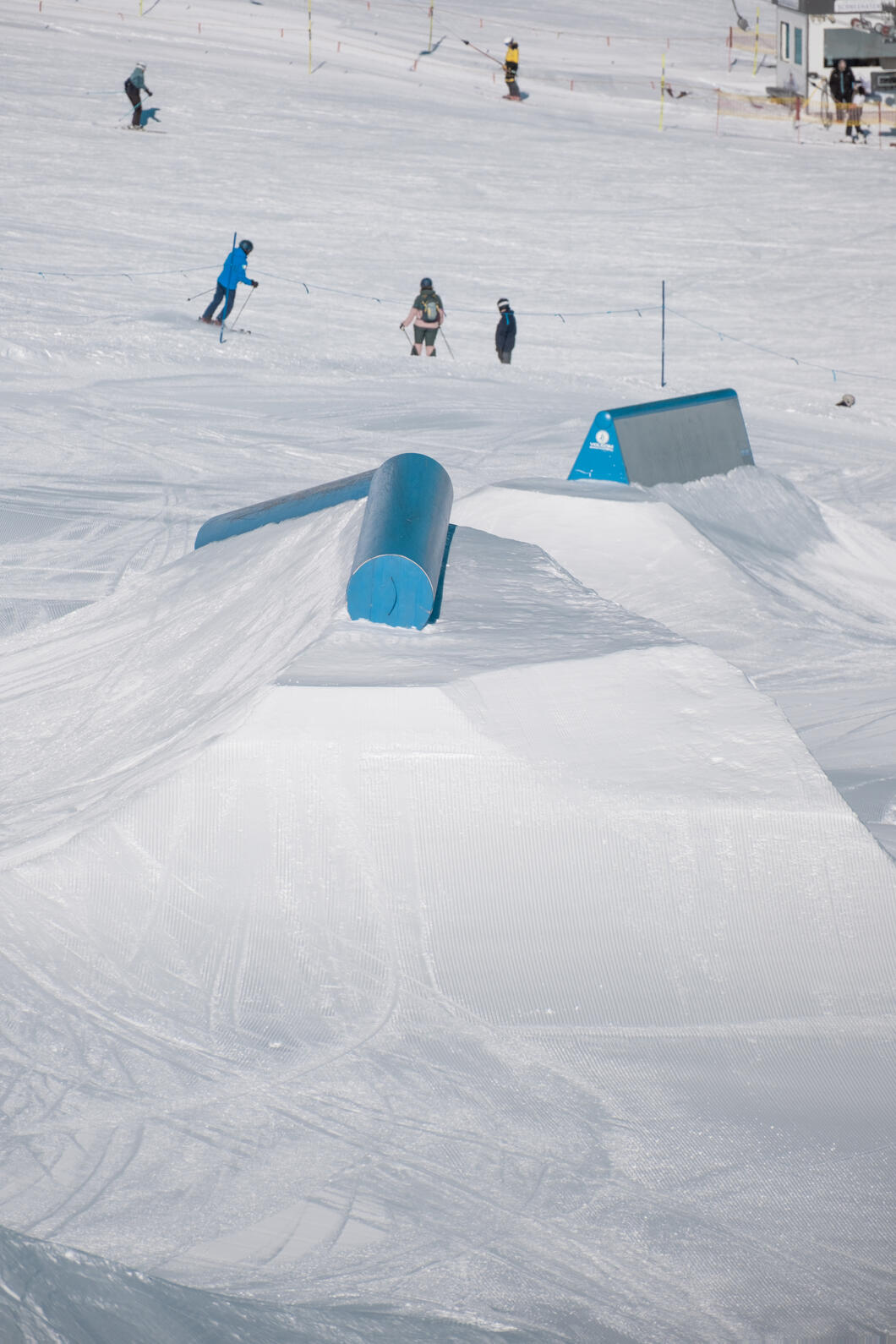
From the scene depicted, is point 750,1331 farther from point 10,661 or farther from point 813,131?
point 813,131

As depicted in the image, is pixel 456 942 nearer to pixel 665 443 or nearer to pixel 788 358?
pixel 665 443

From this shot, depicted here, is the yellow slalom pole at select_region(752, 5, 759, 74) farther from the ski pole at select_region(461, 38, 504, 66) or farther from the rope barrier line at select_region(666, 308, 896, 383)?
the rope barrier line at select_region(666, 308, 896, 383)

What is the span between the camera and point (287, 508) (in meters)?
7.80

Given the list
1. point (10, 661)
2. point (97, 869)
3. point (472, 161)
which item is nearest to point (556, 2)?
point (472, 161)

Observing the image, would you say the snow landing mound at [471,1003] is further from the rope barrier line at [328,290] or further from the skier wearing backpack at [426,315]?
the rope barrier line at [328,290]

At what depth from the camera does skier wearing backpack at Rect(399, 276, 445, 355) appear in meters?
15.4

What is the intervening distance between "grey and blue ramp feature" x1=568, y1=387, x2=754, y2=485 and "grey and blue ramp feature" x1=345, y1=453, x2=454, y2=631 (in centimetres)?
371

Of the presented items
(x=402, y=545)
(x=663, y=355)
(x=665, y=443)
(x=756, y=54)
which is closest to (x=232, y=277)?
(x=663, y=355)

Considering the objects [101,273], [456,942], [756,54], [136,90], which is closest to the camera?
[456,942]

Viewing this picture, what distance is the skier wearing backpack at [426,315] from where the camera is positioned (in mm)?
15430

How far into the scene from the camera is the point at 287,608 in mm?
6270

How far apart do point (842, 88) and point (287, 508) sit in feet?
83.2

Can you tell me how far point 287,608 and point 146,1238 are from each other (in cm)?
315

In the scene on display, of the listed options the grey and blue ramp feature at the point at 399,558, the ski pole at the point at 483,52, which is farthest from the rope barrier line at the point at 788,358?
the ski pole at the point at 483,52
